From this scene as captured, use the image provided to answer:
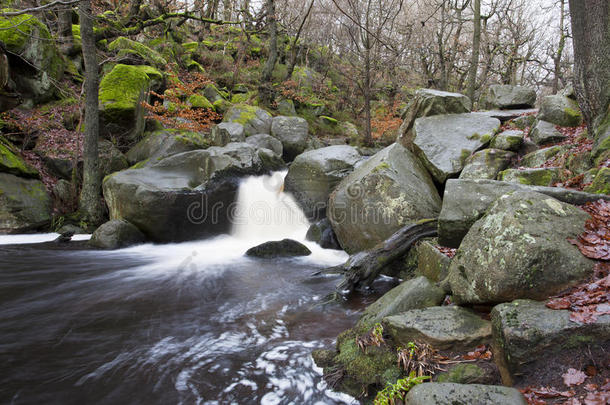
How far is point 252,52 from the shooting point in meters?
22.0

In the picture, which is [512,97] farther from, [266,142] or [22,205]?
[22,205]

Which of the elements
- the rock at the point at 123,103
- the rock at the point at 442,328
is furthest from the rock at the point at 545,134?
the rock at the point at 123,103

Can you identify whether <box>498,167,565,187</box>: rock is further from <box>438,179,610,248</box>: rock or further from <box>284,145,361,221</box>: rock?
<box>284,145,361,221</box>: rock

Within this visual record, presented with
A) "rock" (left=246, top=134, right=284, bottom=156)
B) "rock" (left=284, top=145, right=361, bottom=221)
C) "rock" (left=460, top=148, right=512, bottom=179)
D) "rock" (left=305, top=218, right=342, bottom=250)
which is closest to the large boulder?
"rock" (left=284, top=145, right=361, bottom=221)

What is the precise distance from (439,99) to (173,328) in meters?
7.75

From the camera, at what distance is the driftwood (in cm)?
555

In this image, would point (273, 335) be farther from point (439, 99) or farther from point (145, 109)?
point (145, 109)

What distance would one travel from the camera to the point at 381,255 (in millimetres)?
5633

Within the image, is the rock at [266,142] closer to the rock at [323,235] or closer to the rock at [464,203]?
the rock at [323,235]

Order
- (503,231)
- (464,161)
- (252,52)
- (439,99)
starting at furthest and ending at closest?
(252,52)
(439,99)
(464,161)
(503,231)

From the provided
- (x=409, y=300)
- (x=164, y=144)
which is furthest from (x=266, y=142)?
(x=409, y=300)

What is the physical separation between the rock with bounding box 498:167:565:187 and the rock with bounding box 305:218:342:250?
3.98 meters

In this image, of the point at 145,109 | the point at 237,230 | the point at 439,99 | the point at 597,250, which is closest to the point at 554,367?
the point at 597,250

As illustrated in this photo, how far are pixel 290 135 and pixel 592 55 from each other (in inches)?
424
